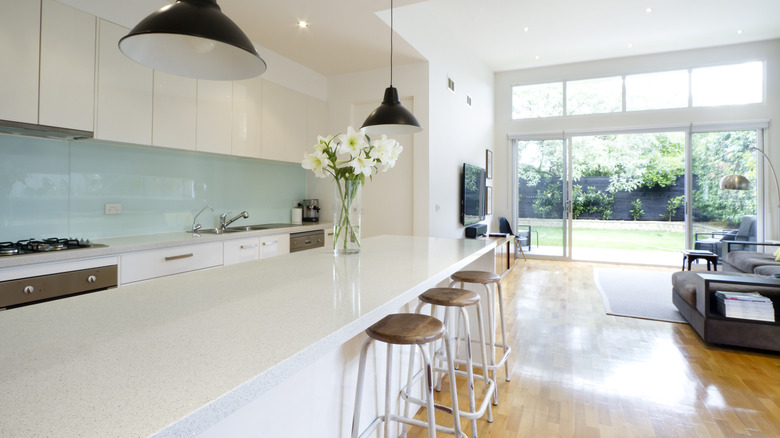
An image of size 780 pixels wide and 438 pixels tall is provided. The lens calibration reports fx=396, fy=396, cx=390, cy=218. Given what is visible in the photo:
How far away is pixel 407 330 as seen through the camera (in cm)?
142

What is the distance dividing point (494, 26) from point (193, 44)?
4.86 meters

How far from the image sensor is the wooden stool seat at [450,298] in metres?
1.85

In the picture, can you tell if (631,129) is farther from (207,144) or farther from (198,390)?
(198,390)

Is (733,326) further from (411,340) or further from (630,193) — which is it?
(630,193)

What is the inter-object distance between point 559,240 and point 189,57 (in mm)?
7000

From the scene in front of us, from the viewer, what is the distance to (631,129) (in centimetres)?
669

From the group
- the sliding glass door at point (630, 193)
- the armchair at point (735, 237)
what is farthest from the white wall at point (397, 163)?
the armchair at point (735, 237)

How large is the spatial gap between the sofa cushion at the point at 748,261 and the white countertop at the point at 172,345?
175 inches

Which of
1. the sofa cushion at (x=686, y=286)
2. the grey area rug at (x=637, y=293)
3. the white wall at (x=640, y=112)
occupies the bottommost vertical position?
the grey area rug at (x=637, y=293)

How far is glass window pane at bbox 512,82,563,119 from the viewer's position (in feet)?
23.5

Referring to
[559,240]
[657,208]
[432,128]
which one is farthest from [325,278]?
[657,208]

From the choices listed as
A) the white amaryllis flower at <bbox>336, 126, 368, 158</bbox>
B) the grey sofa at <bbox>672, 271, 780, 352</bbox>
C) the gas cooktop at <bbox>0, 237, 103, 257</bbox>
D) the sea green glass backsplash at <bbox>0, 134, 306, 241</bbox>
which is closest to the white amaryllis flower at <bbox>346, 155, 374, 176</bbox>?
the white amaryllis flower at <bbox>336, 126, 368, 158</bbox>

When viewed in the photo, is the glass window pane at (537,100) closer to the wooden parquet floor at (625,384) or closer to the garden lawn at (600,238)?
the garden lawn at (600,238)

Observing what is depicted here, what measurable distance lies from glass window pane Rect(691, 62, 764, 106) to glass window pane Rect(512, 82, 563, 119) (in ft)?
6.63
